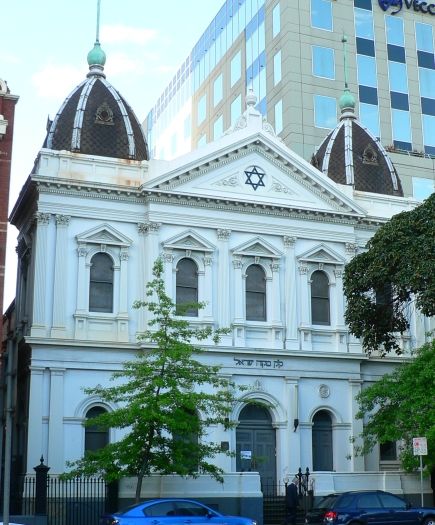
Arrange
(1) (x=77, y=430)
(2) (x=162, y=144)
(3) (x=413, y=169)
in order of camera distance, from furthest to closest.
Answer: (2) (x=162, y=144)
(3) (x=413, y=169)
(1) (x=77, y=430)

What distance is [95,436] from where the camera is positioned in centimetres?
3422

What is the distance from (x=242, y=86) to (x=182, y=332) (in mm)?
35547

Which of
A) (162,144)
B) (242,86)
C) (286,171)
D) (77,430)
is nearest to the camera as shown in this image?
(77,430)

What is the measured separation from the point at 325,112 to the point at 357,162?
13.1 metres

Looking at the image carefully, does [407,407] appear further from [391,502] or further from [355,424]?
[355,424]

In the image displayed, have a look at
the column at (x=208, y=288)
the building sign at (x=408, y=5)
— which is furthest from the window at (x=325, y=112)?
the column at (x=208, y=288)

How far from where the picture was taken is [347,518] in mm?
26219

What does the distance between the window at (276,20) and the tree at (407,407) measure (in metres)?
29.9

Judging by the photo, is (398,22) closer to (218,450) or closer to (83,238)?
(83,238)

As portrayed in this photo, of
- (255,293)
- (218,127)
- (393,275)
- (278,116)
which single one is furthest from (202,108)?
(393,275)

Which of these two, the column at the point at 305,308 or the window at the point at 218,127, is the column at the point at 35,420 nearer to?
the column at the point at 305,308

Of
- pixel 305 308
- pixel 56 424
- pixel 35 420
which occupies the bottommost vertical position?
pixel 56 424

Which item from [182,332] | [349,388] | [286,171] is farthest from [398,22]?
[182,332]

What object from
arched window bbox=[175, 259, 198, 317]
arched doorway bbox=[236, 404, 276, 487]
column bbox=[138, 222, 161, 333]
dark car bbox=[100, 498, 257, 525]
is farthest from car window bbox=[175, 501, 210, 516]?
arched window bbox=[175, 259, 198, 317]
